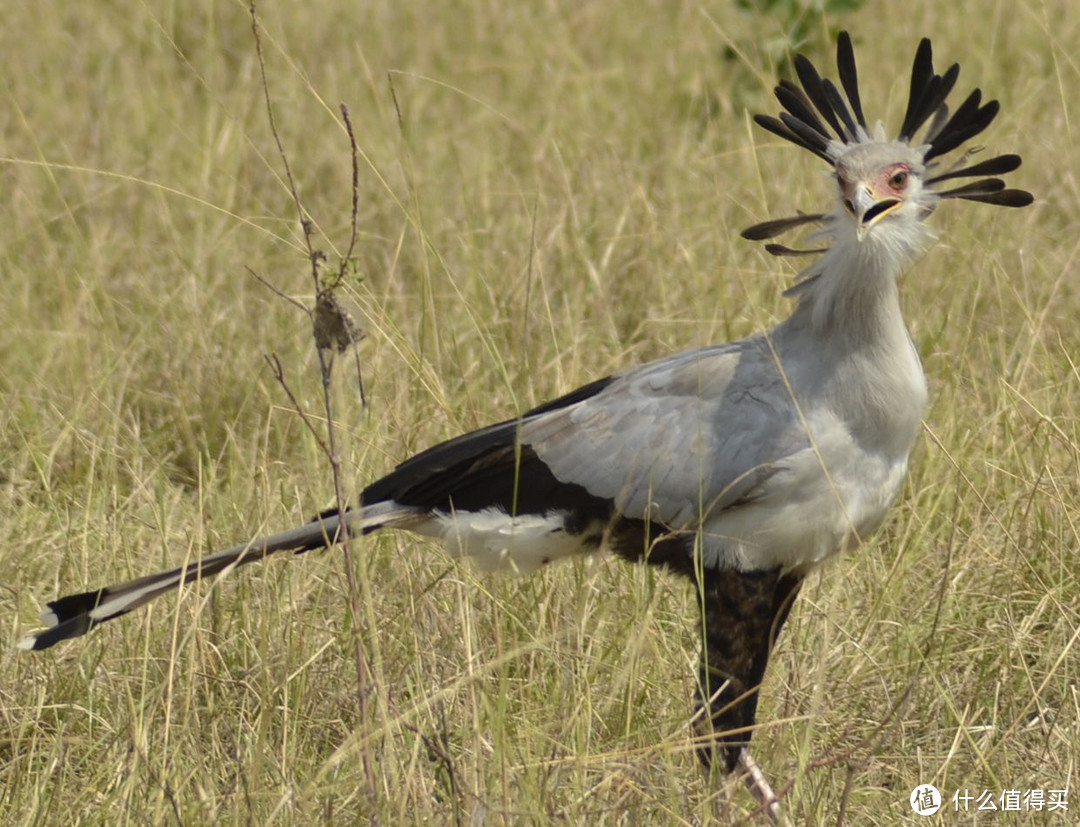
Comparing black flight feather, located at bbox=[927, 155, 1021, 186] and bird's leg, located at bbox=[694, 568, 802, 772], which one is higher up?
black flight feather, located at bbox=[927, 155, 1021, 186]

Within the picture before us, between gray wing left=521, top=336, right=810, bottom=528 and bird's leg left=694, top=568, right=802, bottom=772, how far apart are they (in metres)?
0.15

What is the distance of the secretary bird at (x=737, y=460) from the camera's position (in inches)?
121

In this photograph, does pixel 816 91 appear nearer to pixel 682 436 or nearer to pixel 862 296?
pixel 862 296

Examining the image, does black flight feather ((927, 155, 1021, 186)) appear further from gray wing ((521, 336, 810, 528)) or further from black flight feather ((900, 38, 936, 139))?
gray wing ((521, 336, 810, 528))

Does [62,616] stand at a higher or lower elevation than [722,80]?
lower

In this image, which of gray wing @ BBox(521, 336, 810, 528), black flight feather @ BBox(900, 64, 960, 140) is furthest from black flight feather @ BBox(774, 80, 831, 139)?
gray wing @ BBox(521, 336, 810, 528)

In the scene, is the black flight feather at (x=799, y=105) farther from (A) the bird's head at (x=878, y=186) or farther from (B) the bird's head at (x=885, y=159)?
(A) the bird's head at (x=878, y=186)

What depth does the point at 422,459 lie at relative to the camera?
3.31 meters

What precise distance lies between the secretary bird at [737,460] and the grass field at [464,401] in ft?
0.50

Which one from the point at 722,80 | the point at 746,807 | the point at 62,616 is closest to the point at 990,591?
the point at 746,807

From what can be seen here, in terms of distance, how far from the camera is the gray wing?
3119 millimetres

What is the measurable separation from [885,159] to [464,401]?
5.05 feet

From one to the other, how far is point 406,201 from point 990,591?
8.92 ft

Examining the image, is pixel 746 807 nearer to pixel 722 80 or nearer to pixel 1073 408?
pixel 1073 408
